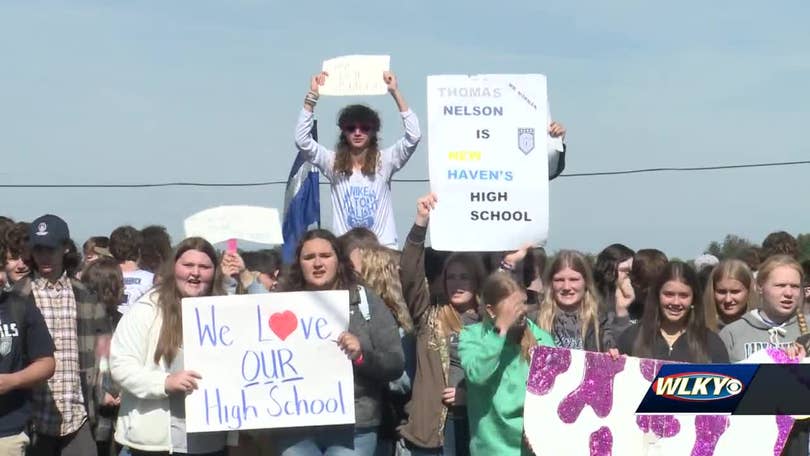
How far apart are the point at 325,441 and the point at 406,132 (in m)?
2.58

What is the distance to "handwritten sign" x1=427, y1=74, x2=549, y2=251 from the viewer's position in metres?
8.38

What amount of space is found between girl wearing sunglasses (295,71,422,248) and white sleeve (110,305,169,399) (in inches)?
81.0

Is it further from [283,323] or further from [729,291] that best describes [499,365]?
[729,291]

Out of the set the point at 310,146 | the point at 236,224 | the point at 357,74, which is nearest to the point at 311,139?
the point at 310,146

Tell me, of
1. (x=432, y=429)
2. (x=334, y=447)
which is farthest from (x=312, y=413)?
(x=432, y=429)

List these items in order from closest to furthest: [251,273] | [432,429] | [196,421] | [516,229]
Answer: [196,421] < [432,429] < [516,229] < [251,273]

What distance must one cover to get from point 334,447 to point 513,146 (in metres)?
2.35

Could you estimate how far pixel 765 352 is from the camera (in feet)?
24.3

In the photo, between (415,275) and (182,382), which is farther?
(415,275)

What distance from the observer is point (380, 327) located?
7.27 meters

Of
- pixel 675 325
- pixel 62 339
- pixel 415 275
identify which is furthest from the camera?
pixel 62 339

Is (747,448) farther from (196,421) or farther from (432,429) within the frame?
(196,421)

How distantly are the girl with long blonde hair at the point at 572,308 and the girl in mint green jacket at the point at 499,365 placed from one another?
0.96ft

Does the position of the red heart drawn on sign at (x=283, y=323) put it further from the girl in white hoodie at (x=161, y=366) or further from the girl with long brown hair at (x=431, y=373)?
the girl with long brown hair at (x=431, y=373)
